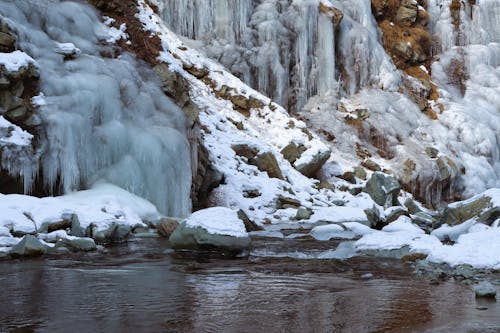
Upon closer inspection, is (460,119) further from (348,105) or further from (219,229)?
(219,229)

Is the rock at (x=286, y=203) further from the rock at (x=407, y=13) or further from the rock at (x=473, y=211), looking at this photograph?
the rock at (x=407, y=13)

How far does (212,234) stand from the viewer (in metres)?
11.6

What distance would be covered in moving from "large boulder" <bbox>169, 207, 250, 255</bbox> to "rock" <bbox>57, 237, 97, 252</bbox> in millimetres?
1665

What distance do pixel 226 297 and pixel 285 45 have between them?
27.5m

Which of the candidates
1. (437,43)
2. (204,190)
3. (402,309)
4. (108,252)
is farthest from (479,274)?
(437,43)

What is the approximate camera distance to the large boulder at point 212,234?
1166 centimetres

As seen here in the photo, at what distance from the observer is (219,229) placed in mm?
11852

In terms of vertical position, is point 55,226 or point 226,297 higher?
point 55,226

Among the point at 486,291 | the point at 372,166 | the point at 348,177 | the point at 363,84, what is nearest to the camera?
the point at 486,291

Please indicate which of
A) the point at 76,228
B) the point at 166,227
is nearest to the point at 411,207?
the point at 166,227

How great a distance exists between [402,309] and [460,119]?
31.8 meters

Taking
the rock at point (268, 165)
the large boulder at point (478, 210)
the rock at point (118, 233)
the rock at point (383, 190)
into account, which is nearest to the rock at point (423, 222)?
the large boulder at point (478, 210)

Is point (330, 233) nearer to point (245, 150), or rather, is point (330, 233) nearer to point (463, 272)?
point (463, 272)

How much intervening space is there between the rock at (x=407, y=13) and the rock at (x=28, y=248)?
117 feet
